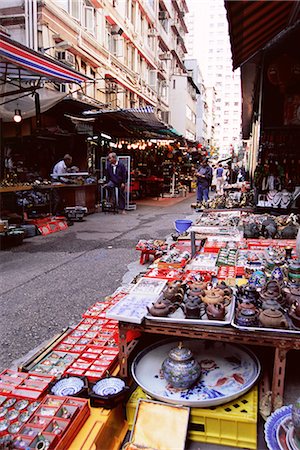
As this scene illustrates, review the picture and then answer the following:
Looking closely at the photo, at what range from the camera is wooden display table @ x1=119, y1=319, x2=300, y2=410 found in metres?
2.18

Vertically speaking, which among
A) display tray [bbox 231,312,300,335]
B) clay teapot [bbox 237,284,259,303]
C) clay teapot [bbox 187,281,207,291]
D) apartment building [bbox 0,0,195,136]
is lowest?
display tray [bbox 231,312,300,335]

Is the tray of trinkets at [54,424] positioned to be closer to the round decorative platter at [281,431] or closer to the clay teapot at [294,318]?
the round decorative platter at [281,431]

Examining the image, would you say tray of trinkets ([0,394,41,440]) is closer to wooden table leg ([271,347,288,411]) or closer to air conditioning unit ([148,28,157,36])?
wooden table leg ([271,347,288,411])

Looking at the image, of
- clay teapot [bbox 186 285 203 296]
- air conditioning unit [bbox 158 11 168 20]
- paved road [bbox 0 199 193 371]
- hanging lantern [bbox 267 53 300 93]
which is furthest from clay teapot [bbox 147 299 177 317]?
air conditioning unit [bbox 158 11 168 20]

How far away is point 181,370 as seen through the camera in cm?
227

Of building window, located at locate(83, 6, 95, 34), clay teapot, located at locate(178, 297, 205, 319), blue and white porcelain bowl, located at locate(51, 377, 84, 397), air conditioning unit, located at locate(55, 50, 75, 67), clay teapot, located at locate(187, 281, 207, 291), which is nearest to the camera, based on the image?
blue and white porcelain bowl, located at locate(51, 377, 84, 397)

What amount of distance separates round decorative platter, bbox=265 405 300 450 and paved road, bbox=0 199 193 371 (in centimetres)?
223

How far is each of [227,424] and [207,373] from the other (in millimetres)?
400

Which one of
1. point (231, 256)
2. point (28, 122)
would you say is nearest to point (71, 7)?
point (28, 122)

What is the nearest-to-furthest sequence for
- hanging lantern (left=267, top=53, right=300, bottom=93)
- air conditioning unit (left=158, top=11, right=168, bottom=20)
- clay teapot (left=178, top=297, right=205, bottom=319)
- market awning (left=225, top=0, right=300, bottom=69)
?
clay teapot (left=178, top=297, right=205, bottom=319)
market awning (left=225, top=0, right=300, bottom=69)
hanging lantern (left=267, top=53, right=300, bottom=93)
air conditioning unit (left=158, top=11, right=168, bottom=20)

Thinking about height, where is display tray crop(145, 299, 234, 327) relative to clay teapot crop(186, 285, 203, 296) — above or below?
below

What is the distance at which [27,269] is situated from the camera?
610 centimetres

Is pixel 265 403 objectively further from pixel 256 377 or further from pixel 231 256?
pixel 231 256

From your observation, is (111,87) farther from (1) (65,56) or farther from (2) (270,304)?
(2) (270,304)
